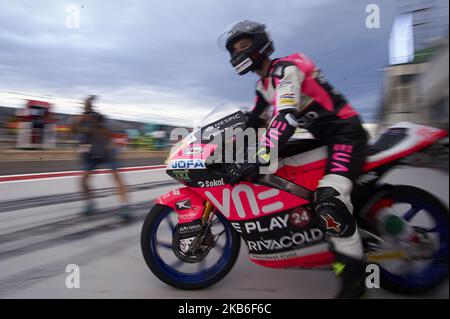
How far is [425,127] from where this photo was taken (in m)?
1.80

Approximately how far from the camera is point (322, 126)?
80.3 inches

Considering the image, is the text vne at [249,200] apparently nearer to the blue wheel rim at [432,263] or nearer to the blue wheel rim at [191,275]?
the blue wheel rim at [191,275]

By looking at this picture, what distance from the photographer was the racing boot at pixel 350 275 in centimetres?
185

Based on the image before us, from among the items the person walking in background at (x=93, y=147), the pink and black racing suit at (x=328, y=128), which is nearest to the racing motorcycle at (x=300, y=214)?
the pink and black racing suit at (x=328, y=128)

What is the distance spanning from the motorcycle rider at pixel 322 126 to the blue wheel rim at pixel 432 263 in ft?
1.13

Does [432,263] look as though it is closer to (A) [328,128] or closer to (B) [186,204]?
(A) [328,128]

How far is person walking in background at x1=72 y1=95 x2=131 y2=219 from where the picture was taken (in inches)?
167

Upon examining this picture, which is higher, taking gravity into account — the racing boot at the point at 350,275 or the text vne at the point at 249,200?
the text vne at the point at 249,200

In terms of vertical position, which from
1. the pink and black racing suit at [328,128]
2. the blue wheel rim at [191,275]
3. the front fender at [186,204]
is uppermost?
the pink and black racing suit at [328,128]

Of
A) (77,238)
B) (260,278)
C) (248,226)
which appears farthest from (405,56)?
(77,238)

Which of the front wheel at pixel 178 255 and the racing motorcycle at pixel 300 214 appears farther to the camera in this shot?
the front wheel at pixel 178 255

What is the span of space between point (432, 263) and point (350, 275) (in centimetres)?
57

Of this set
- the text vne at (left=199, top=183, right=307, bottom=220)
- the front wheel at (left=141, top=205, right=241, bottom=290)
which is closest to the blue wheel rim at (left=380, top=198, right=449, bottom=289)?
the text vne at (left=199, top=183, right=307, bottom=220)

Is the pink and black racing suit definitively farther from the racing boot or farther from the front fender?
the front fender
